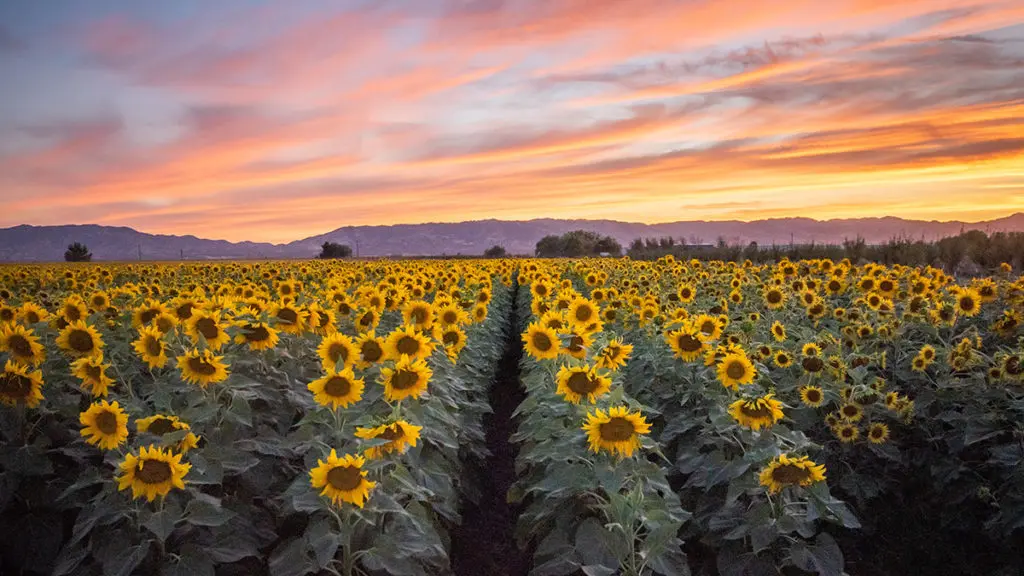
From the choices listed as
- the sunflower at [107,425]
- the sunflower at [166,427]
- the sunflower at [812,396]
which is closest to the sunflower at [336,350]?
the sunflower at [166,427]

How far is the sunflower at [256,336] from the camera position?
20.4 feet

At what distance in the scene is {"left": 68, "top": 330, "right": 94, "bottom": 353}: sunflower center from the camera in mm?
5930

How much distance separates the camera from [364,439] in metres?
4.57

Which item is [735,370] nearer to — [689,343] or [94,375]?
[689,343]

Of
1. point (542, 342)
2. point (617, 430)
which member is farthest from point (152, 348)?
point (617, 430)

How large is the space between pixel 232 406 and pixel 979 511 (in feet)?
21.0

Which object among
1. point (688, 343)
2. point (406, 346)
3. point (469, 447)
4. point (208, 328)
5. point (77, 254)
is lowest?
point (469, 447)

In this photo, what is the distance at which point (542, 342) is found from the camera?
6602 mm

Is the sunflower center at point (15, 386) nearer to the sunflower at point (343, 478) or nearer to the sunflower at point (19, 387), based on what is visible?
the sunflower at point (19, 387)

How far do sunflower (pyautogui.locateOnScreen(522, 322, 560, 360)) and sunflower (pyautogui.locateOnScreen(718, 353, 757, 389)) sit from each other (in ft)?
4.75

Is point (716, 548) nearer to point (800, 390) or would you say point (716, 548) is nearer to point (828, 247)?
point (800, 390)

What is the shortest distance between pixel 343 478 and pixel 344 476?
0.05 ft

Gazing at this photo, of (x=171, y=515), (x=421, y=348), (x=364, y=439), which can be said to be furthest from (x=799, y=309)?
(x=171, y=515)

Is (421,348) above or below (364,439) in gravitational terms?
above
